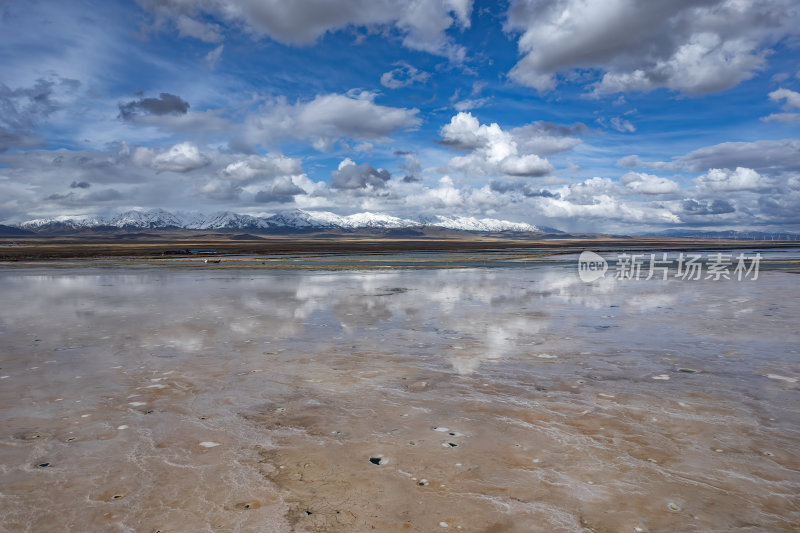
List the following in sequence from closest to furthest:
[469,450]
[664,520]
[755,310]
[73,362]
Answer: [664,520]
[469,450]
[73,362]
[755,310]

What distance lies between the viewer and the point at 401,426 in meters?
6.84

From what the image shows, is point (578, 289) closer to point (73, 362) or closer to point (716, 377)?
point (716, 377)

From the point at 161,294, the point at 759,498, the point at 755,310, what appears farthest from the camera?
the point at 161,294

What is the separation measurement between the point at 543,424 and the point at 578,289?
19.8m

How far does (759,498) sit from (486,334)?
8397 mm

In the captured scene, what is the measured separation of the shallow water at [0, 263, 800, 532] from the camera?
476cm

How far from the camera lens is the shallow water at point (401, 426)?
4762 mm

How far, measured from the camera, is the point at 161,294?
76.3ft

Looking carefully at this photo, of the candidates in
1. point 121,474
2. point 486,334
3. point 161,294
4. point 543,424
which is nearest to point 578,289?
point 486,334

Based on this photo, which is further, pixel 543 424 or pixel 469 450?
pixel 543 424

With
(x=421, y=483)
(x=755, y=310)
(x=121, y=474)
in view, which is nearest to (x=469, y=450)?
(x=421, y=483)

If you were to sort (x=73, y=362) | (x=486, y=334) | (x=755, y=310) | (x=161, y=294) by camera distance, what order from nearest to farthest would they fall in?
(x=73, y=362), (x=486, y=334), (x=755, y=310), (x=161, y=294)

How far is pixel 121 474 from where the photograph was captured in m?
5.45

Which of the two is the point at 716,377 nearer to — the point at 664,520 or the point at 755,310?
the point at 664,520
